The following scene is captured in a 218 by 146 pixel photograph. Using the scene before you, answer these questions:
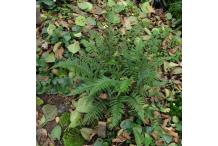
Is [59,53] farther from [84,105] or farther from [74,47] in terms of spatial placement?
[84,105]

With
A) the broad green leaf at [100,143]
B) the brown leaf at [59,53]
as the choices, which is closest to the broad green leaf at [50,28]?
the brown leaf at [59,53]

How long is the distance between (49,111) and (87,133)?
0.36 metres

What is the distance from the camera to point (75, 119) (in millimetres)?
3012

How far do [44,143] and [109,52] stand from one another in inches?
34.1

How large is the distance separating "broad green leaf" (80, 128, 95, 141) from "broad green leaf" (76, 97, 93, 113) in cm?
14

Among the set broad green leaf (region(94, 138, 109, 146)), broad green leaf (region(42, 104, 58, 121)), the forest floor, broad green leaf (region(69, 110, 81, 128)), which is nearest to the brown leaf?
the forest floor

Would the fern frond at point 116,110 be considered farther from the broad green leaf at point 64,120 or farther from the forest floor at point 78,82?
the broad green leaf at point 64,120

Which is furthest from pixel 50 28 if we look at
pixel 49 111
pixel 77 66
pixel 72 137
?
pixel 72 137

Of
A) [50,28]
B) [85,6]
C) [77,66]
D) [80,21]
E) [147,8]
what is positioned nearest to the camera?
Answer: [77,66]

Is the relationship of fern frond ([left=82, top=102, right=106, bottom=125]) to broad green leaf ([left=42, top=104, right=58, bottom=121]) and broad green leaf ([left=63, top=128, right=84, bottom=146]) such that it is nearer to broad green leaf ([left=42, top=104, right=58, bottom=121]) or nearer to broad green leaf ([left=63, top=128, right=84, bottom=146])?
broad green leaf ([left=63, top=128, right=84, bottom=146])

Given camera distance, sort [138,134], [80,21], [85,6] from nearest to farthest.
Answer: [138,134], [80,21], [85,6]

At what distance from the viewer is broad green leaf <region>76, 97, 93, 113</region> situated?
301 centimetres

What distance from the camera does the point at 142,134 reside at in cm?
299
